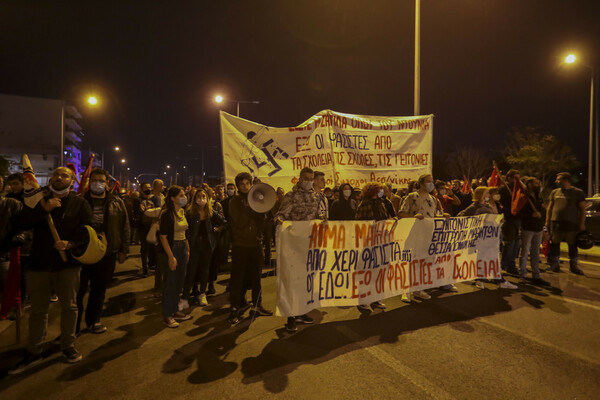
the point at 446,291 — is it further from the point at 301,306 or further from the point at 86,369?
the point at 86,369

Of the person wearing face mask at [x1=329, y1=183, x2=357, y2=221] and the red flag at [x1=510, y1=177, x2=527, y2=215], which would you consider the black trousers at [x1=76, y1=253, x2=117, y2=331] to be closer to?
the person wearing face mask at [x1=329, y1=183, x2=357, y2=221]

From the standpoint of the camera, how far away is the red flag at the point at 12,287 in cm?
391

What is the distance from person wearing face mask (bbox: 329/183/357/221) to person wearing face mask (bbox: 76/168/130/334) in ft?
10.7

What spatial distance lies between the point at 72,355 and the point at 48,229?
4.21ft

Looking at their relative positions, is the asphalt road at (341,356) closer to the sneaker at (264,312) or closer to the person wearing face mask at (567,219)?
the sneaker at (264,312)

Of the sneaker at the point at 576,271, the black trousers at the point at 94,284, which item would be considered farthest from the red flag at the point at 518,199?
the black trousers at the point at 94,284

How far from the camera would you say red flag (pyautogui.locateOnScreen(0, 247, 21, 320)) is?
391 centimetres

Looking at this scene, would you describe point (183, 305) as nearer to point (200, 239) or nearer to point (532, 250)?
point (200, 239)

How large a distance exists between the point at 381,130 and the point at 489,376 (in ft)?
14.3

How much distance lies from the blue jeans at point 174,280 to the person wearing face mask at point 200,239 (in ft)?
1.49

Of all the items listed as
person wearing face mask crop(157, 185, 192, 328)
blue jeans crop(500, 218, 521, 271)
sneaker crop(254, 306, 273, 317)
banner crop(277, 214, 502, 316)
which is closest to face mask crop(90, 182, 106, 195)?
person wearing face mask crop(157, 185, 192, 328)

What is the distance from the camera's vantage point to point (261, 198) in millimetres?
4699

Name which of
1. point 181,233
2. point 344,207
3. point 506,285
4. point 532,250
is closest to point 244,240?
point 181,233

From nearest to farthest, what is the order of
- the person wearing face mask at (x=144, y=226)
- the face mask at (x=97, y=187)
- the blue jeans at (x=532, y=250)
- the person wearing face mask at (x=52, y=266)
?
the person wearing face mask at (x=52, y=266) < the face mask at (x=97, y=187) < the blue jeans at (x=532, y=250) < the person wearing face mask at (x=144, y=226)
